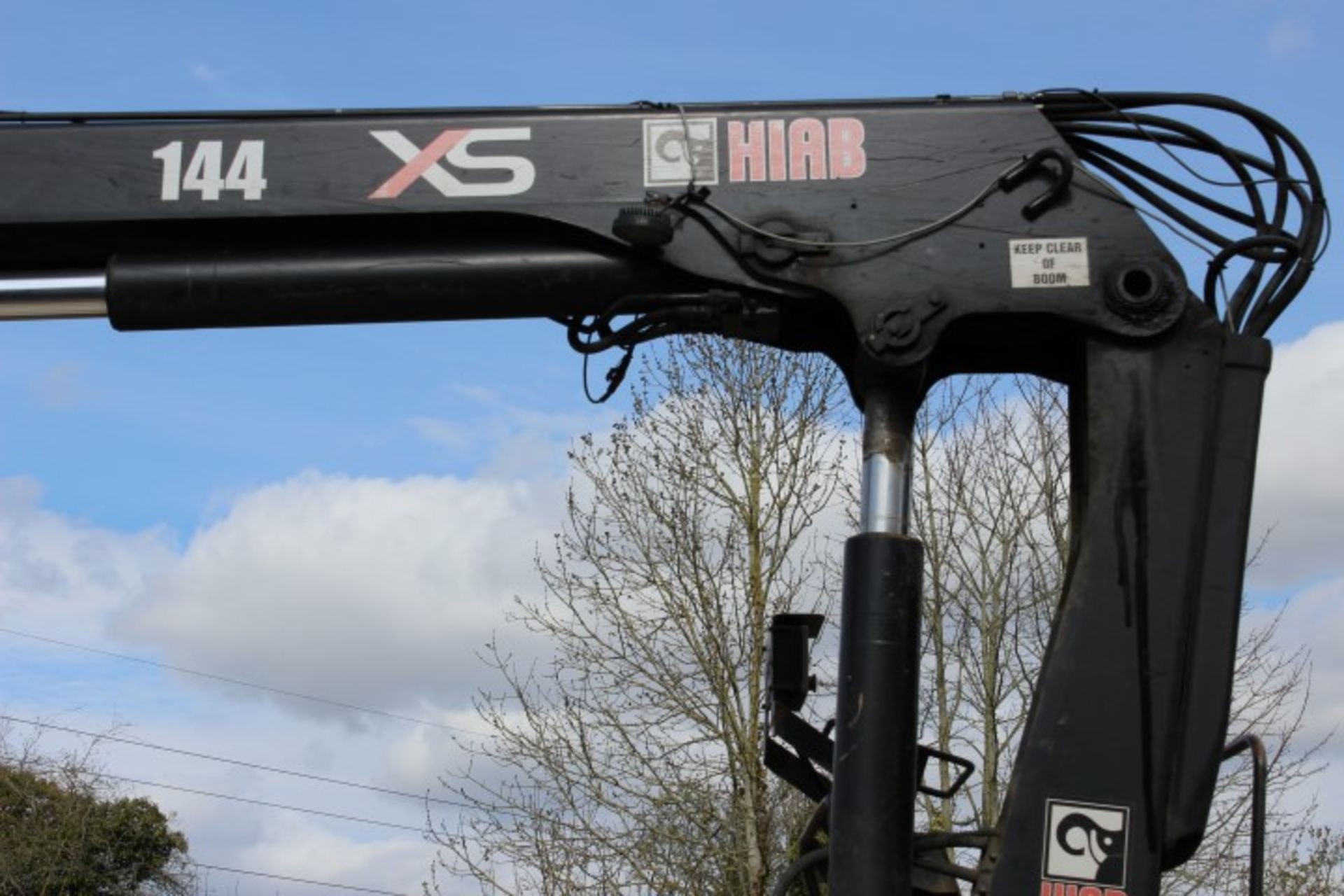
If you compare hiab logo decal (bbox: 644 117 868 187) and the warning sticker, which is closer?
the warning sticker

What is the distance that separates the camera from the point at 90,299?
5.16 m

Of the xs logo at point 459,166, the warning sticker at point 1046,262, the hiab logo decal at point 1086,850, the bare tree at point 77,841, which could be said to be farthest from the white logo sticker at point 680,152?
the bare tree at point 77,841

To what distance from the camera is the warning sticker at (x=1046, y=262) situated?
4.77 metres

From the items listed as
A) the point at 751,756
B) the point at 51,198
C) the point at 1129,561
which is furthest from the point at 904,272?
the point at 751,756

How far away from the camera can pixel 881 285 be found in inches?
190

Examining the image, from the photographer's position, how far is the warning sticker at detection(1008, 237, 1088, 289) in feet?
15.6

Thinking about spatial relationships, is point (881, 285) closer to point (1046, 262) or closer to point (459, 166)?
point (1046, 262)

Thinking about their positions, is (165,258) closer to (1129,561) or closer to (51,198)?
(51,198)

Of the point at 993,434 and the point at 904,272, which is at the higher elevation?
the point at 993,434

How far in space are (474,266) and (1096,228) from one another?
5.81 ft

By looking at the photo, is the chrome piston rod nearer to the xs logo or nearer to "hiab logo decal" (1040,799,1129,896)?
the xs logo

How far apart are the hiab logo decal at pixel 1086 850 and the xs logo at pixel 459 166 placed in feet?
7.53

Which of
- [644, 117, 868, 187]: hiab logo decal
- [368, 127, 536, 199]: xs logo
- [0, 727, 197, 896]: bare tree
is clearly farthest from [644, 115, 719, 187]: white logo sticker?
[0, 727, 197, 896]: bare tree

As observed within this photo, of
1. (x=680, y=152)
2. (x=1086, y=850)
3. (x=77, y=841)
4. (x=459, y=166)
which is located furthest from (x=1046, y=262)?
(x=77, y=841)
